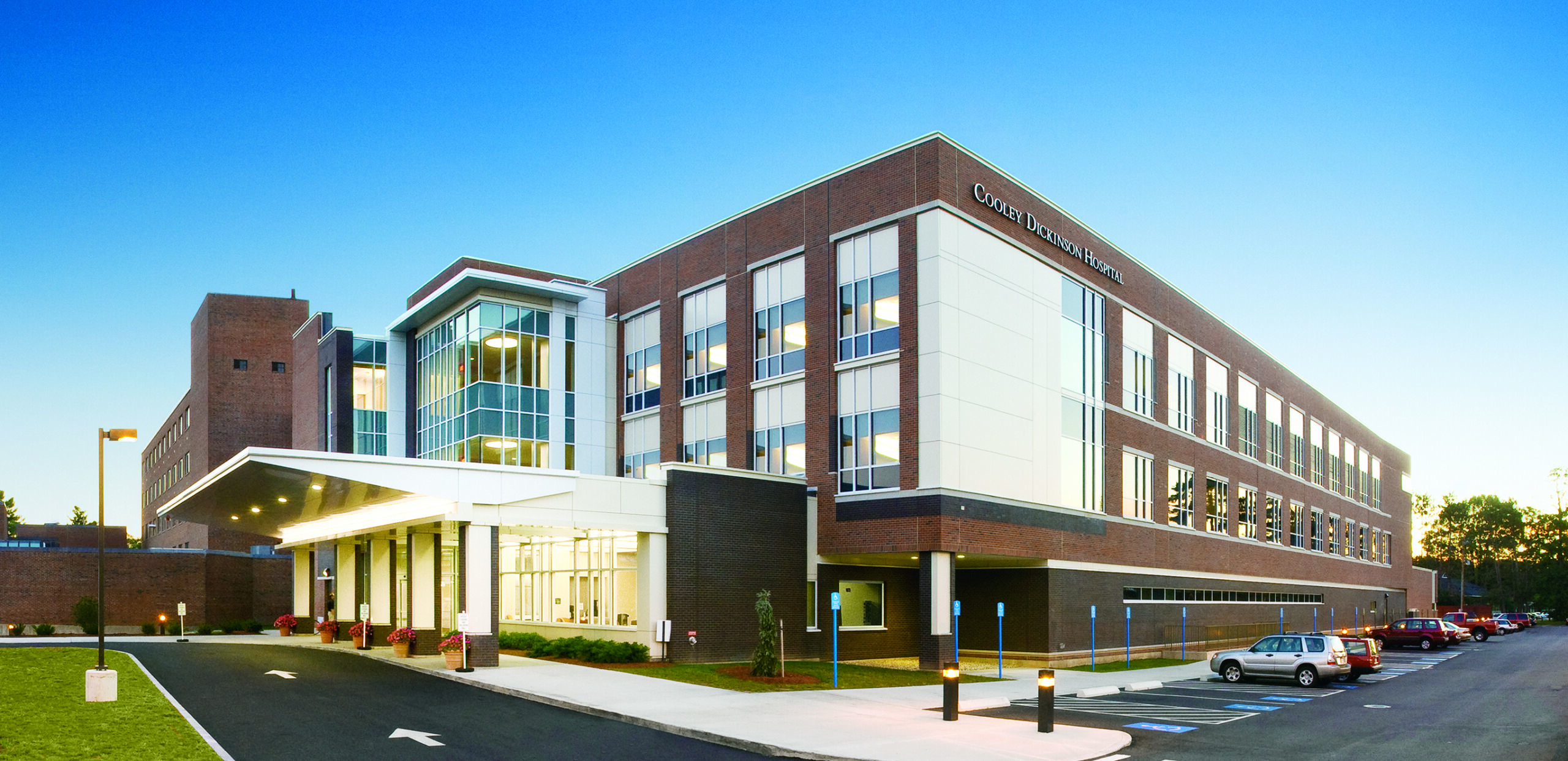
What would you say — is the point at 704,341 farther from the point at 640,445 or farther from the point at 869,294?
the point at 869,294

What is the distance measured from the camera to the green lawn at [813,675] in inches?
1026

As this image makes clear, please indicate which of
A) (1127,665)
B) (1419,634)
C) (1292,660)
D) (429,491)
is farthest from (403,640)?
(1419,634)

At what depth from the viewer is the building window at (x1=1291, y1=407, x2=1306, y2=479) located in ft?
214

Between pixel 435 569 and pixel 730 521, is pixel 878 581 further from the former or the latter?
pixel 435 569

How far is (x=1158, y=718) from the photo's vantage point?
73.0 feet

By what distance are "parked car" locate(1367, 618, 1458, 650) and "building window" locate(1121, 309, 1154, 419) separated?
19569 millimetres

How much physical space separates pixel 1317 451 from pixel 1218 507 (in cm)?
2154

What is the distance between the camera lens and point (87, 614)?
56.4 m

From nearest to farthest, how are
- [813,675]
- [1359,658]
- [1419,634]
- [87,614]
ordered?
[813,675] < [1359,658] < [1419,634] < [87,614]

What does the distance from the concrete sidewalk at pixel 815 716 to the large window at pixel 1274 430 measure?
34806mm

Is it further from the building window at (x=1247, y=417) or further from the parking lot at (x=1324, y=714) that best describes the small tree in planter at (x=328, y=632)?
the building window at (x=1247, y=417)

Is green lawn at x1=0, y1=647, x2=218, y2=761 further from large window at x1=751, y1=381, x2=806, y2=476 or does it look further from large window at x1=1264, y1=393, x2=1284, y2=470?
large window at x1=1264, y1=393, x2=1284, y2=470

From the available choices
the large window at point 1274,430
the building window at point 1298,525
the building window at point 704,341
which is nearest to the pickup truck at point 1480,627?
the building window at point 1298,525

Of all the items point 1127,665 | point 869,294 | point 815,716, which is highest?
point 869,294
